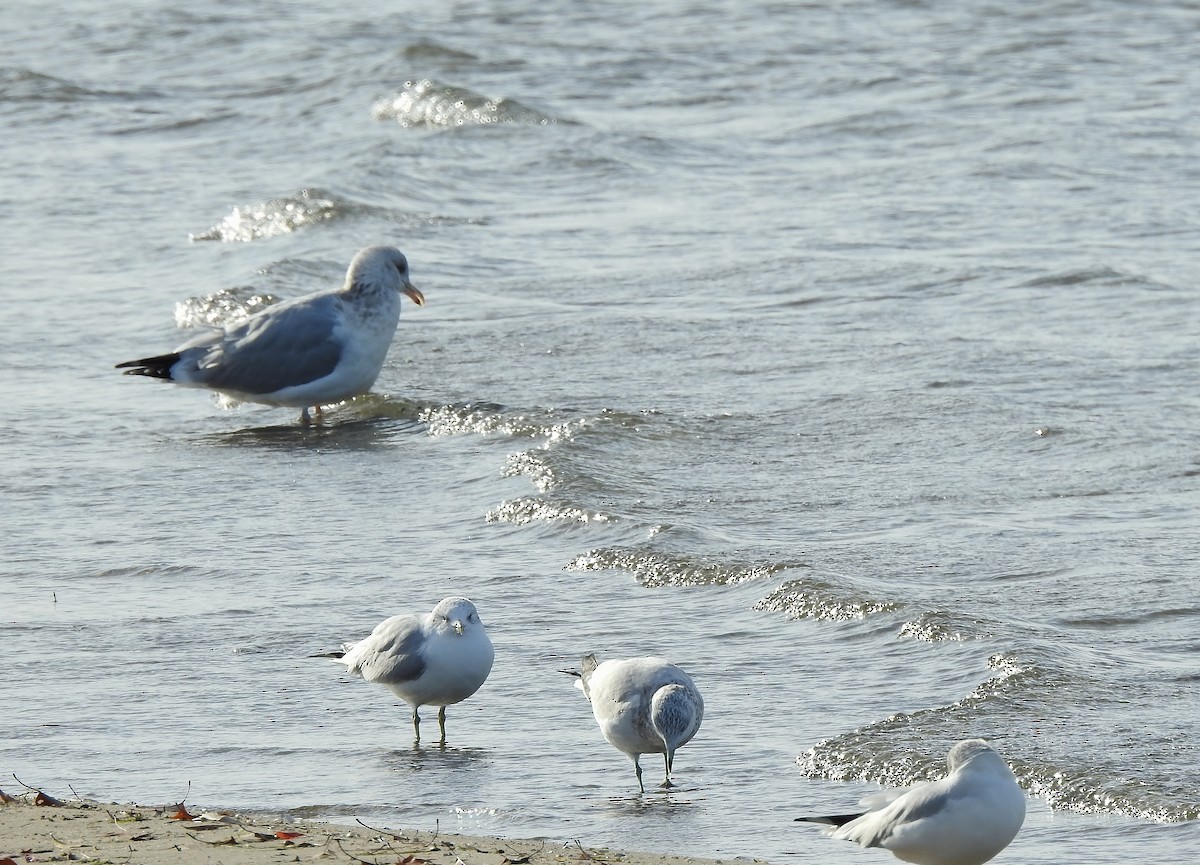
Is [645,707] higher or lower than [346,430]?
higher

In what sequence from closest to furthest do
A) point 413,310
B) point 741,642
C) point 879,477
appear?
1. point 741,642
2. point 879,477
3. point 413,310

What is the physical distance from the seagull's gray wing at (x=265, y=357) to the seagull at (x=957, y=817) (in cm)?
524

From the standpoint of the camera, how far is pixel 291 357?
885 centimetres

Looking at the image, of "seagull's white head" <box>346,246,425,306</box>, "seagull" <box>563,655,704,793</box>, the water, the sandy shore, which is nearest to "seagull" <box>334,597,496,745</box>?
the water

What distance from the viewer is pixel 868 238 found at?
11.6 meters

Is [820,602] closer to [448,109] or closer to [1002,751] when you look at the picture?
[1002,751]

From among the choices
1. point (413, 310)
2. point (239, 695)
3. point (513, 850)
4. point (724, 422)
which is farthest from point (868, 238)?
point (513, 850)

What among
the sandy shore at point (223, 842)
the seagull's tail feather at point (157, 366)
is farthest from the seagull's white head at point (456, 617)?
the seagull's tail feather at point (157, 366)

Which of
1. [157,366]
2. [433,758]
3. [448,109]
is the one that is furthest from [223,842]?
[448,109]

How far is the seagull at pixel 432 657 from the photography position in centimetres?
497

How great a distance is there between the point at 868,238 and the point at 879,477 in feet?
14.2

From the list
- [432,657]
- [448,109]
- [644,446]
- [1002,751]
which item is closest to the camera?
[1002,751]

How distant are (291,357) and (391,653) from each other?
155 inches

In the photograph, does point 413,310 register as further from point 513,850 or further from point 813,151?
point 513,850
